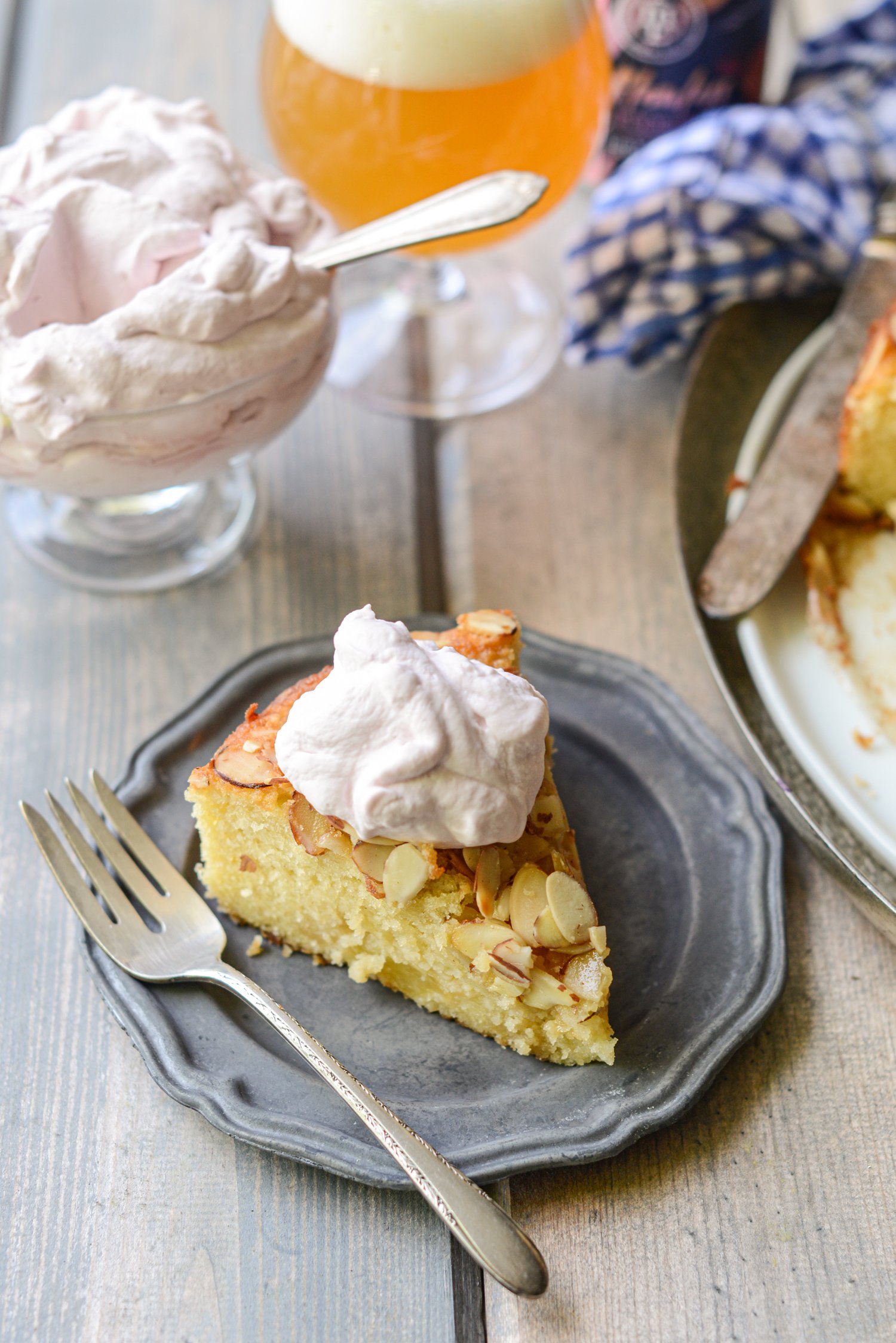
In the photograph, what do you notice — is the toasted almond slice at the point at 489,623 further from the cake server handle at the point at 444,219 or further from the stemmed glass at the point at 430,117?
the stemmed glass at the point at 430,117

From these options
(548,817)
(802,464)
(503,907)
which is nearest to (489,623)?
(548,817)

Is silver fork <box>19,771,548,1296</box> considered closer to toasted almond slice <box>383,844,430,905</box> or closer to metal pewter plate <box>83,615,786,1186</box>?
metal pewter plate <box>83,615,786,1186</box>

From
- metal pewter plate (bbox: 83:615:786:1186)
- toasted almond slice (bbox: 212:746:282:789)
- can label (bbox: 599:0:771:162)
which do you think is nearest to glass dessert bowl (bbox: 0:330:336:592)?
metal pewter plate (bbox: 83:615:786:1186)

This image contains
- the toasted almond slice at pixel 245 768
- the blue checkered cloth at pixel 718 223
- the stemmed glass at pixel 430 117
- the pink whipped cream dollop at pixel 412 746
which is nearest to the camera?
the pink whipped cream dollop at pixel 412 746

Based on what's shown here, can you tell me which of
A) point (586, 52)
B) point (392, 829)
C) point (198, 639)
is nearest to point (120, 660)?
point (198, 639)

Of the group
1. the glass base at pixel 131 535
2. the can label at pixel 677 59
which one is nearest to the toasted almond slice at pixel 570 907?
the glass base at pixel 131 535
